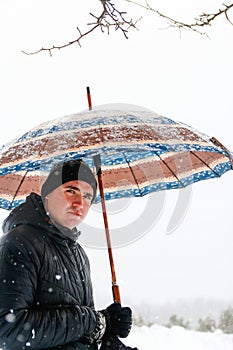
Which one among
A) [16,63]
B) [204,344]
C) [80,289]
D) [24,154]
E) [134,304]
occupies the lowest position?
[134,304]

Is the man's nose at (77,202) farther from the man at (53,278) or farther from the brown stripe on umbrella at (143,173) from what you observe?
the brown stripe on umbrella at (143,173)

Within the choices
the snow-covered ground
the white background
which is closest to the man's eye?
the snow-covered ground

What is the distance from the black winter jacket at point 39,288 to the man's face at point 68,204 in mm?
45

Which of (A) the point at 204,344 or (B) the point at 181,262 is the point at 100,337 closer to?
(A) the point at 204,344

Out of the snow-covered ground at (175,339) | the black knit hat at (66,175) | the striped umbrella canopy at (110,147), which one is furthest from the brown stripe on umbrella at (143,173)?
the snow-covered ground at (175,339)

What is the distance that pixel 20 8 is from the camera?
17297mm

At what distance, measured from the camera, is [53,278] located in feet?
6.43

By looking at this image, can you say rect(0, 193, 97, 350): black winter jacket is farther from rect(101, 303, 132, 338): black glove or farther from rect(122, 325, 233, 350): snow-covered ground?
rect(122, 325, 233, 350): snow-covered ground

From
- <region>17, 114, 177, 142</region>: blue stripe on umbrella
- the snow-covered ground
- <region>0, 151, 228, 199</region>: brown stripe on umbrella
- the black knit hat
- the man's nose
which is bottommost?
the snow-covered ground

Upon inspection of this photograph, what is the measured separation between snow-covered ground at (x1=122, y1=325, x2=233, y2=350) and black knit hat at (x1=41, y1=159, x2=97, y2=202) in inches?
145

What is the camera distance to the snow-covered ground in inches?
221

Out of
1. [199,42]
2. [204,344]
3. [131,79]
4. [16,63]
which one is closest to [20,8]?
[16,63]

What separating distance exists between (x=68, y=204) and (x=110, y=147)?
1.01 ft

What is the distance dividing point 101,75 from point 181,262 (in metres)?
9.11
